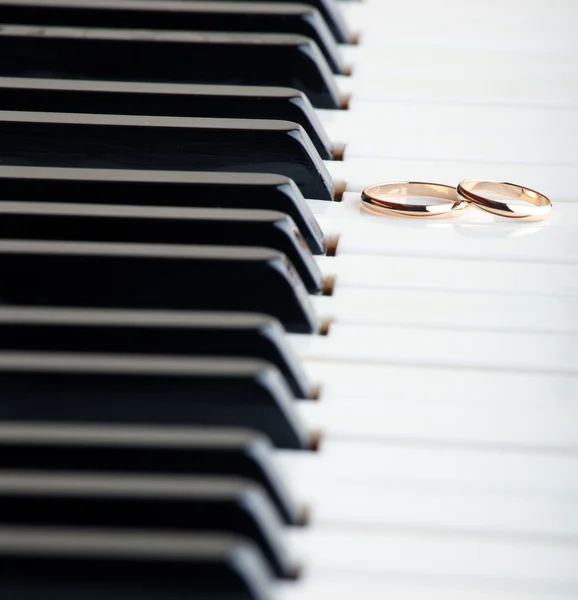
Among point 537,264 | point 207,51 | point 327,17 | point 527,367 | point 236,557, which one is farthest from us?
point 327,17

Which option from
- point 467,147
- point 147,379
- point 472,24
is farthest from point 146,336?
point 472,24

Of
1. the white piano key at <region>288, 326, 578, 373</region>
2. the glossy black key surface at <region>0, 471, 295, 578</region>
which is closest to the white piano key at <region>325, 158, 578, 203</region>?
the white piano key at <region>288, 326, 578, 373</region>

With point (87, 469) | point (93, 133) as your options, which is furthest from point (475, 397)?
point (93, 133)

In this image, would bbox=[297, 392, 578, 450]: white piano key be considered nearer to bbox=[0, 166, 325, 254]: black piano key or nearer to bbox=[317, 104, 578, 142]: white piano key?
bbox=[0, 166, 325, 254]: black piano key

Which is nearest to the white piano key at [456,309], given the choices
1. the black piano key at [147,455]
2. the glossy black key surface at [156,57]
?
the black piano key at [147,455]

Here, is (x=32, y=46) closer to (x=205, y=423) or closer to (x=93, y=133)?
(x=93, y=133)
